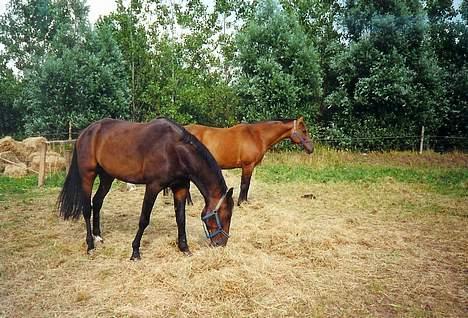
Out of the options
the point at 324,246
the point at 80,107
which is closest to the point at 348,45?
the point at 80,107

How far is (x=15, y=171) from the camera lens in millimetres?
10312

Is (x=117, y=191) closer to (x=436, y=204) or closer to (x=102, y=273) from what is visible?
(x=102, y=273)

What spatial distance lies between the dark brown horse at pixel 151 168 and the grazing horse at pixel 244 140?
2704mm

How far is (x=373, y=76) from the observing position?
14.3m

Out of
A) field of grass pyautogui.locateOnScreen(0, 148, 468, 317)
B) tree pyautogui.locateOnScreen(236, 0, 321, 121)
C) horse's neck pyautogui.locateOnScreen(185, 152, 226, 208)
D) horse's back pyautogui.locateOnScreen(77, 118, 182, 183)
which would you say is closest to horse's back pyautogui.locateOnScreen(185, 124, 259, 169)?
field of grass pyautogui.locateOnScreen(0, 148, 468, 317)

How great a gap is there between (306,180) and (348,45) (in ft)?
27.4

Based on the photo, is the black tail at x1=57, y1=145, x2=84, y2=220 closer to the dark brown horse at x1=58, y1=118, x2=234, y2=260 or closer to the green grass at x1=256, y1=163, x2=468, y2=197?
the dark brown horse at x1=58, y1=118, x2=234, y2=260

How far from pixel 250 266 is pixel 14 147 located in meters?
9.84

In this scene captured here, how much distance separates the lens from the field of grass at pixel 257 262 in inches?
127

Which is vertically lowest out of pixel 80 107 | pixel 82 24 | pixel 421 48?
pixel 80 107

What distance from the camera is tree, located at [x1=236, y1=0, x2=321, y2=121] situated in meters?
15.3

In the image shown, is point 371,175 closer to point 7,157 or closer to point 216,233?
point 216,233

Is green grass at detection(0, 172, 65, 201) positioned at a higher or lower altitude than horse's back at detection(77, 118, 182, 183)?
lower

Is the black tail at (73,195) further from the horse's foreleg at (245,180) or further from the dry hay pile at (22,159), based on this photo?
the dry hay pile at (22,159)
